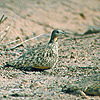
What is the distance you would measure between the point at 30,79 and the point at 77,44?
135 inches

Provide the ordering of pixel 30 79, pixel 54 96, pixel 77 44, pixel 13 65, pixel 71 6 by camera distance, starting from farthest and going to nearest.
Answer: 1. pixel 71 6
2. pixel 77 44
3. pixel 13 65
4. pixel 30 79
5. pixel 54 96

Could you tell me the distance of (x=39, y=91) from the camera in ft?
15.6

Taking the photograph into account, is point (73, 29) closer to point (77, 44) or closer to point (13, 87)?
point (77, 44)

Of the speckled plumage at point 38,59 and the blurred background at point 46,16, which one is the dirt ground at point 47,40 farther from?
the speckled plumage at point 38,59

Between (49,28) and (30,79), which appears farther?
(49,28)

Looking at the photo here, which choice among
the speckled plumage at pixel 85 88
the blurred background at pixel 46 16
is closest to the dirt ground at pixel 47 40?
the blurred background at pixel 46 16

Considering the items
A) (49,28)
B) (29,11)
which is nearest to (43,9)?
(29,11)

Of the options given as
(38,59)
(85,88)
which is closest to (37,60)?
(38,59)

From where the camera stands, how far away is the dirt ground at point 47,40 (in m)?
4.87

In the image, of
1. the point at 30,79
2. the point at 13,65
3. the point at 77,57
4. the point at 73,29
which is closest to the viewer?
the point at 30,79

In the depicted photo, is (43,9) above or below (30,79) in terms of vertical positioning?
above

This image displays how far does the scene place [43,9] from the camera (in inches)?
475

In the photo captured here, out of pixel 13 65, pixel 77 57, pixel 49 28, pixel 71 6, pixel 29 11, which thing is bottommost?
pixel 13 65

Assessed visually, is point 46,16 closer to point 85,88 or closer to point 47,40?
point 47,40
